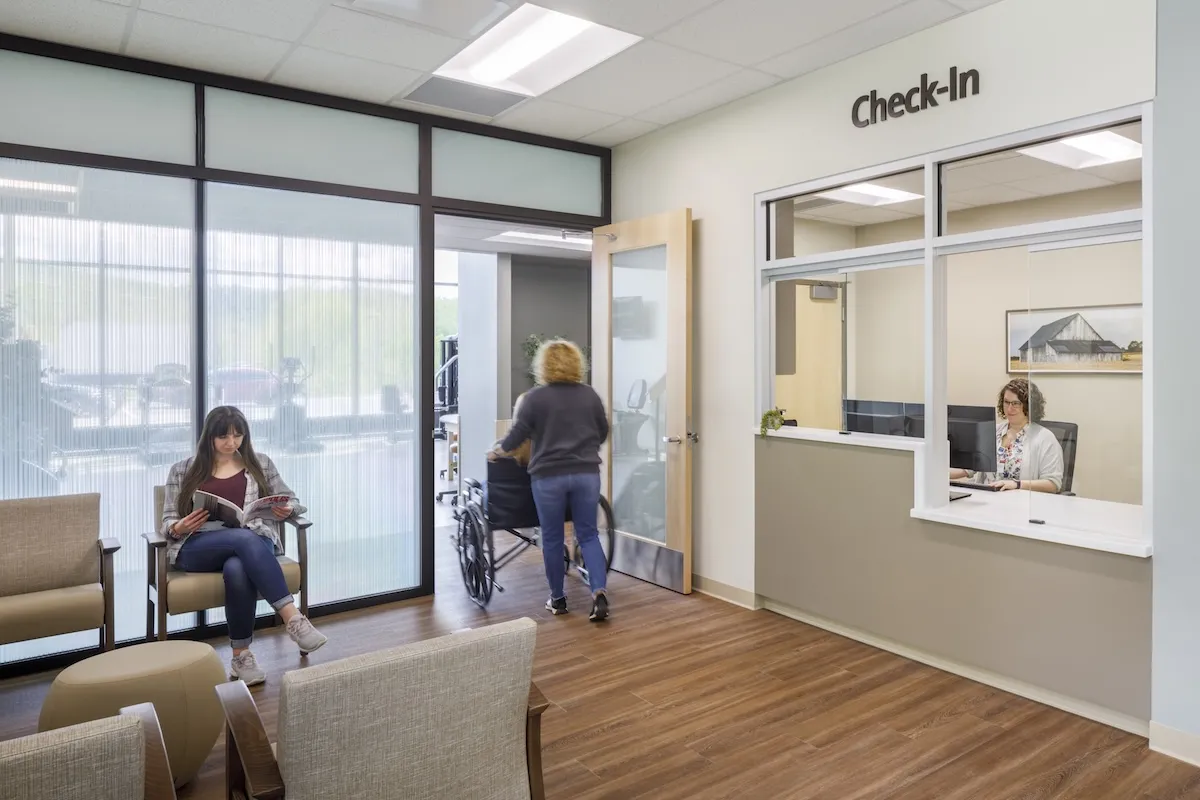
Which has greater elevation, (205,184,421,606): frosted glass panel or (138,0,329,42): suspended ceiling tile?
(138,0,329,42): suspended ceiling tile

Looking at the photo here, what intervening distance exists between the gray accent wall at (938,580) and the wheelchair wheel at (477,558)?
4.72 ft

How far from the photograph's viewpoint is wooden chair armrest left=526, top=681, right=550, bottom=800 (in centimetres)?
165

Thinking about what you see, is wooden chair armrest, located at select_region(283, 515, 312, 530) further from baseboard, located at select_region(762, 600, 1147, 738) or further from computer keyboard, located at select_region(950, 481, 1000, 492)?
computer keyboard, located at select_region(950, 481, 1000, 492)

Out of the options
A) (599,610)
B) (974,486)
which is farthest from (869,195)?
(599,610)

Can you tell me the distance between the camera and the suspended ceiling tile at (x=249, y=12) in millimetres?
3090

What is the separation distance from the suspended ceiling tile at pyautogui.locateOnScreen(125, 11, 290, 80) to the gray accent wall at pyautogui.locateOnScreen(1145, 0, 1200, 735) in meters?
3.40

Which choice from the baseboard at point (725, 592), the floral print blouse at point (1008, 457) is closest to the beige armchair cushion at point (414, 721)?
the floral print blouse at point (1008, 457)

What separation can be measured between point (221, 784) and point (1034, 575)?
116 inches

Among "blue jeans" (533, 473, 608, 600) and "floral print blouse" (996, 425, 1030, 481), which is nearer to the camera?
"floral print blouse" (996, 425, 1030, 481)

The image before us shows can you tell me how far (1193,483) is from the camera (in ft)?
8.53

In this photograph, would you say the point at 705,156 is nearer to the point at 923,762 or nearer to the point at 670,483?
the point at 670,483

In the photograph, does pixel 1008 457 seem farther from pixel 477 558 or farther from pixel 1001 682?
pixel 477 558

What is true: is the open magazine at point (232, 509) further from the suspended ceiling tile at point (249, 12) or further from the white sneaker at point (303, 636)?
the suspended ceiling tile at point (249, 12)

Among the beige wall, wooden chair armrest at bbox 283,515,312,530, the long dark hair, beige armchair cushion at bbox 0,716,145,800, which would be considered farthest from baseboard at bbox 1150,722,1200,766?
the long dark hair
